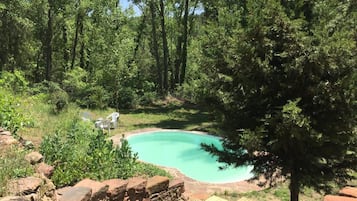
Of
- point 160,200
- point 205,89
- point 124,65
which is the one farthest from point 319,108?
point 124,65

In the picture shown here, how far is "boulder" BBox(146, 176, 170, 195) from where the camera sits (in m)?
4.80

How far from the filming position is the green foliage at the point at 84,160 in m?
4.54

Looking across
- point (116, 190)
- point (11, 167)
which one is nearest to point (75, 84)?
point (116, 190)

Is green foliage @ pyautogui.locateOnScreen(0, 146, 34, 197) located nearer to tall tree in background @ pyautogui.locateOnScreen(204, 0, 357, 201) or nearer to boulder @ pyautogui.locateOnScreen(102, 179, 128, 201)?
boulder @ pyautogui.locateOnScreen(102, 179, 128, 201)

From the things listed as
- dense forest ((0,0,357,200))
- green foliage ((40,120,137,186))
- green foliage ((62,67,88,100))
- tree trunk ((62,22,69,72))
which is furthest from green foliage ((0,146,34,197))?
tree trunk ((62,22,69,72))

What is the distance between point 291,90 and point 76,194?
3123 mm

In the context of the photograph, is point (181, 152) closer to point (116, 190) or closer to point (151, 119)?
point (151, 119)

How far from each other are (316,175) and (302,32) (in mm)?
2091

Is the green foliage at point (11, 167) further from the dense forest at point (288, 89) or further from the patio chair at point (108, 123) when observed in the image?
the patio chair at point (108, 123)

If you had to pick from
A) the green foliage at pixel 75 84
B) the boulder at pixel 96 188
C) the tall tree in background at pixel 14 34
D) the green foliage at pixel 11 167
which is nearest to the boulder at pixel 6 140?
the green foliage at pixel 11 167

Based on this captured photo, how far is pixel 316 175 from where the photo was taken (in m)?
5.19

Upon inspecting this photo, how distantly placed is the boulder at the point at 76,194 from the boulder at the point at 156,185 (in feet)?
4.05

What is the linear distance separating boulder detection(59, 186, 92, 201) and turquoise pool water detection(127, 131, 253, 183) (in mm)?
7178

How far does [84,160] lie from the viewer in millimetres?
4906
